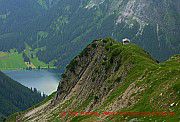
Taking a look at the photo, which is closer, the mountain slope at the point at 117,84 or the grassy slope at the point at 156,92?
the grassy slope at the point at 156,92

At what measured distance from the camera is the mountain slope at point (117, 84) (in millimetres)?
55688

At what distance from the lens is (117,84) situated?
91.2 m

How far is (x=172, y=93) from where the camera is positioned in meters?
54.3

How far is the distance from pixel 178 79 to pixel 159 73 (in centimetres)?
1062

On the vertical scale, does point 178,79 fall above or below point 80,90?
above

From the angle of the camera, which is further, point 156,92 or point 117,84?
point 117,84

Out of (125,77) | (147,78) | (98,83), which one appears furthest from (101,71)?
(147,78)

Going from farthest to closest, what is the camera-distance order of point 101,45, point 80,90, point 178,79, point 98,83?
point 101,45 < point 80,90 < point 98,83 < point 178,79

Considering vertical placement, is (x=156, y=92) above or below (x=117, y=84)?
above

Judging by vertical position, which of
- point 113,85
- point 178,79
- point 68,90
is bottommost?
point 68,90

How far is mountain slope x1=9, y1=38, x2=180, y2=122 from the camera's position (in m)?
55.7

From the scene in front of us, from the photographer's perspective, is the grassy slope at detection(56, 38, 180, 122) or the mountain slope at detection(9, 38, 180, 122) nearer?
the grassy slope at detection(56, 38, 180, 122)

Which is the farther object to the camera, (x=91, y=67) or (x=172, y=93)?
(x=91, y=67)

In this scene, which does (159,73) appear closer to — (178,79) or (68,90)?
(178,79)
